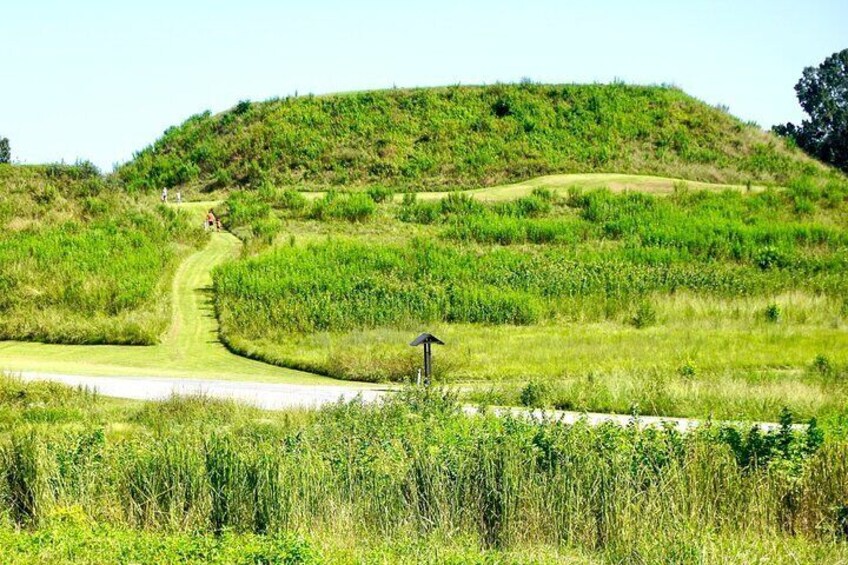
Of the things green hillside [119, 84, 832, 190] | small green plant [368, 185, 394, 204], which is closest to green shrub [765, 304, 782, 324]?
small green plant [368, 185, 394, 204]

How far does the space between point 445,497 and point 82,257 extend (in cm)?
2411

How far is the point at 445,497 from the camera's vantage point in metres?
11.8

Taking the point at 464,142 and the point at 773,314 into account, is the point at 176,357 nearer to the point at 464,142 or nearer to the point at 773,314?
the point at 773,314

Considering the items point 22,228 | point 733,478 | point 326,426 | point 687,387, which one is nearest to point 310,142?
point 22,228

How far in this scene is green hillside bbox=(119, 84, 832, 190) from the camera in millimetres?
48969

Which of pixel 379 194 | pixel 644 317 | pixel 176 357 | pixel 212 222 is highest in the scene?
pixel 379 194

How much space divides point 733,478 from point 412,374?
12095 millimetres

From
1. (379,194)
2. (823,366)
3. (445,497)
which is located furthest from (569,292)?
(445,497)

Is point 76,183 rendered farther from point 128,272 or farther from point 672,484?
point 672,484

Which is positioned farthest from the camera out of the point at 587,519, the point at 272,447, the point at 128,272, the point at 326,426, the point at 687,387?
the point at 128,272

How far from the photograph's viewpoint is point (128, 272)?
32188mm

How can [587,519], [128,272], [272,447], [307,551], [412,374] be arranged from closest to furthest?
[307,551] → [587,519] → [272,447] → [412,374] → [128,272]

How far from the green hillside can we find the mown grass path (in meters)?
18.0

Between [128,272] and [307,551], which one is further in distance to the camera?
[128,272]
